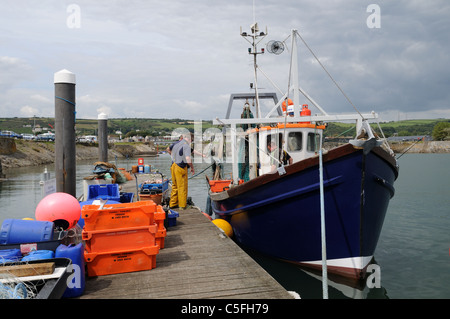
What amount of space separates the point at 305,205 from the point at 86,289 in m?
3.95

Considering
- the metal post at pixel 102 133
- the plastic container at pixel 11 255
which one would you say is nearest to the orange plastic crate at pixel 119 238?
the plastic container at pixel 11 255

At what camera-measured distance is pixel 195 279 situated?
4.26 meters

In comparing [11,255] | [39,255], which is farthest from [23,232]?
[39,255]

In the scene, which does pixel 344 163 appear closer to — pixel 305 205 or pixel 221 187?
pixel 305 205

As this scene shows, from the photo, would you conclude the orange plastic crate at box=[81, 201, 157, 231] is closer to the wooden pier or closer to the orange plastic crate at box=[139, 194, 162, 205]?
the wooden pier

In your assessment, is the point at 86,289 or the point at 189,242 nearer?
the point at 86,289

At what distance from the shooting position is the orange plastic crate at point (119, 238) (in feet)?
14.4

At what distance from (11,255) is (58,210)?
4.33 ft

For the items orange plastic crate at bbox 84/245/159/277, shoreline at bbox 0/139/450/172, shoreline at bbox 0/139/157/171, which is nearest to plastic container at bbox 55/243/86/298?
orange plastic crate at bbox 84/245/159/277

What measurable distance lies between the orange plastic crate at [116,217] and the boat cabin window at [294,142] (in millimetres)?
4385

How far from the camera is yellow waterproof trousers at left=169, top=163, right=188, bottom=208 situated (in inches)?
304

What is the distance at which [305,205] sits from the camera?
634 cm

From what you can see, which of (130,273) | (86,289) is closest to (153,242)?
(130,273)

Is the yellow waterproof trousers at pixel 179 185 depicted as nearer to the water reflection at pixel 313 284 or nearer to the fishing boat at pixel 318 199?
the fishing boat at pixel 318 199
